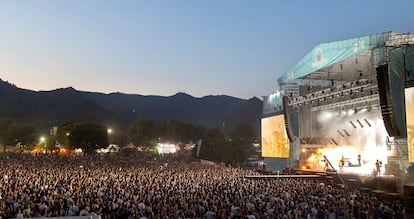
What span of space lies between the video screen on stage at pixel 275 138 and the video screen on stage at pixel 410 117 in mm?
14624

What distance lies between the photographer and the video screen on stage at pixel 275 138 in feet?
108

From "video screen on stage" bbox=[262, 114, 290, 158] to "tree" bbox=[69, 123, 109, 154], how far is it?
43.7 meters

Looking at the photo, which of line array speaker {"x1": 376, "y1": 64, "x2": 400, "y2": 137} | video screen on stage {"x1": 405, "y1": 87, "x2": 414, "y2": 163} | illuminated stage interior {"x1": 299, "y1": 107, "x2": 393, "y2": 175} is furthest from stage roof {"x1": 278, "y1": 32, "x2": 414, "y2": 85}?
illuminated stage interior {"x1": 299, "y1": 107, "x2": 393, "y2": 175}

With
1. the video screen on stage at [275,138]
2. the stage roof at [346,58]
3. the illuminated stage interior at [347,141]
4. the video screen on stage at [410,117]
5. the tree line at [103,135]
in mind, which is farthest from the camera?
the tree line at [103,135]

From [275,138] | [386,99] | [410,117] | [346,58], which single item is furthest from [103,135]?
[410,117]

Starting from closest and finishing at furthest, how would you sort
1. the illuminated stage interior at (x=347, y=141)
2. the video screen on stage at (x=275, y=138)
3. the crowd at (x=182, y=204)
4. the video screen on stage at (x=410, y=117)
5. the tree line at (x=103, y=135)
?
the crowd at (x=182, y=204)
the video screen on stage at (x=410, y=117)
the illuminated stage interior at (x=347, y=141)
the video screen on stage at (x=275, y=138)
the tree line at (x=103, y=135)

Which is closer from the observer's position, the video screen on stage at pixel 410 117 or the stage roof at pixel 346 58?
the video screen on stage at pixel 410 117

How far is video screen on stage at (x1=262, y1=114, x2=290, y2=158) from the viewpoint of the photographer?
32.8m

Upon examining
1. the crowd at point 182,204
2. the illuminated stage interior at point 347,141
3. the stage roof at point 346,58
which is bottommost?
the crowd at point 182,204

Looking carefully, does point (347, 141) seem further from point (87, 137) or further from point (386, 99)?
point (87, 137)

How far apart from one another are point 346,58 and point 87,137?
57326 millimetres

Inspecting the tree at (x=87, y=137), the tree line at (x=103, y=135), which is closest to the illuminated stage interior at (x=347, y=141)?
the tree line at (x=103, y=135)

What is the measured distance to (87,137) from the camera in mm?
71625

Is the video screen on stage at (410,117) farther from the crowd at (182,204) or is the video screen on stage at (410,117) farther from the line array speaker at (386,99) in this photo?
the crowd at (182,204)
